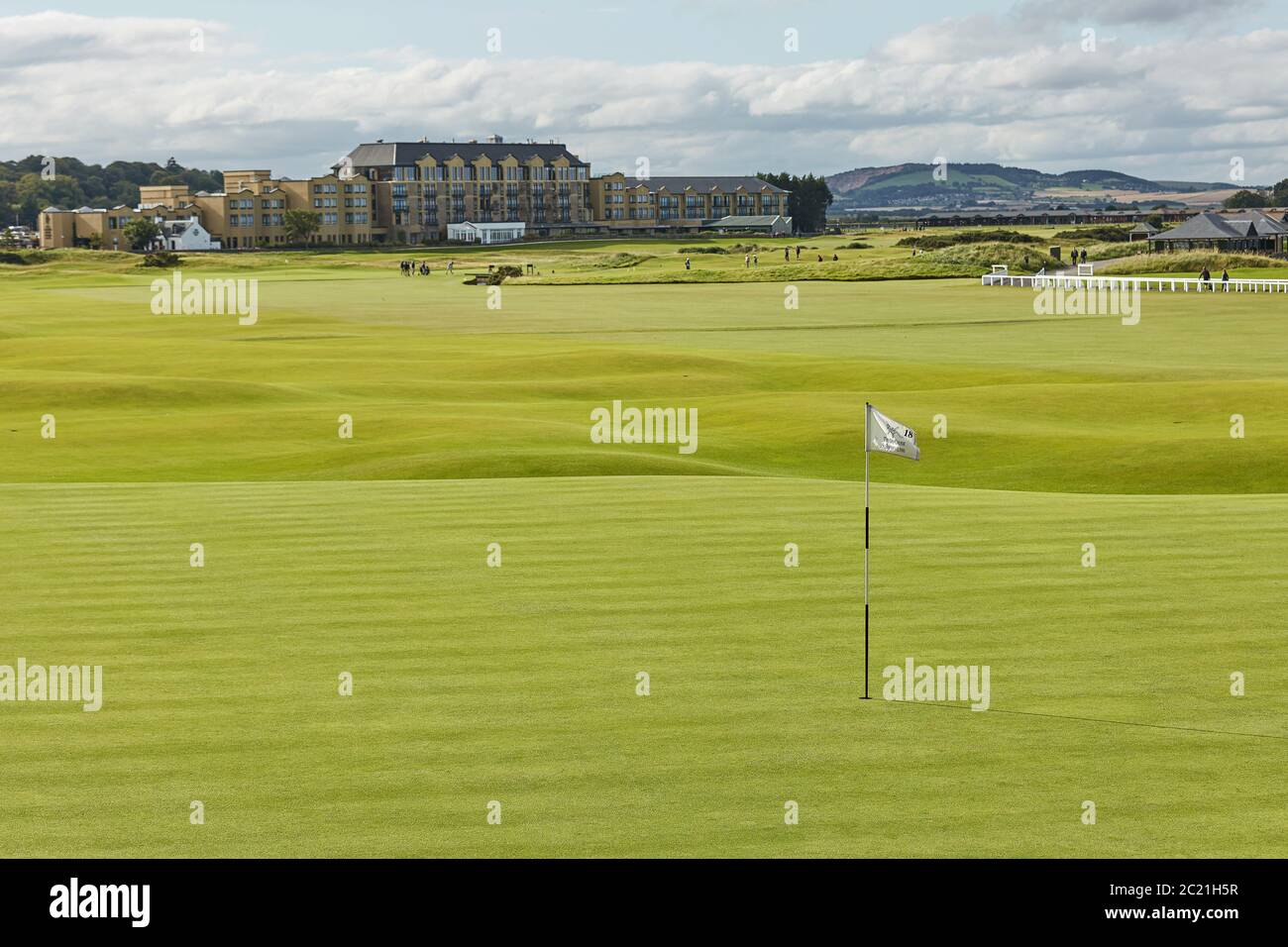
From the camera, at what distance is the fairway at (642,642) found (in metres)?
12.0

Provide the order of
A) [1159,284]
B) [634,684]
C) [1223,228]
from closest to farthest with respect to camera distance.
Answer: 1. [634,684]
2. [1159,284]
3. [1223,228]

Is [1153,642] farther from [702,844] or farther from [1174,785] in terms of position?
[702,844]

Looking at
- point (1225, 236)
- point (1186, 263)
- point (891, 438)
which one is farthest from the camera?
point (1225, 236)

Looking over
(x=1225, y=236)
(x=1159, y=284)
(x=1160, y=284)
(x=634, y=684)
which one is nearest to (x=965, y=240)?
(x=1225, y=236)

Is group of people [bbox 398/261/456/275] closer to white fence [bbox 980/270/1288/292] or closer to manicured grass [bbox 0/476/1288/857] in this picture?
white fence [bbox 980/270/1288/292]

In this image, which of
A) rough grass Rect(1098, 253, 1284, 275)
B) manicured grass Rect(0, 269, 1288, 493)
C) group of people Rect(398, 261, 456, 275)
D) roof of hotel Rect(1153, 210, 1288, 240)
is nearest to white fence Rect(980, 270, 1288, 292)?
manicured grass Rect(0, 269, 1288, 493)

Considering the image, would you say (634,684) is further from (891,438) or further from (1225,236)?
(1225,236)

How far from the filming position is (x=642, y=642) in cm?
1678

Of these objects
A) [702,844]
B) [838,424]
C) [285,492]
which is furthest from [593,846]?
[838,424]
